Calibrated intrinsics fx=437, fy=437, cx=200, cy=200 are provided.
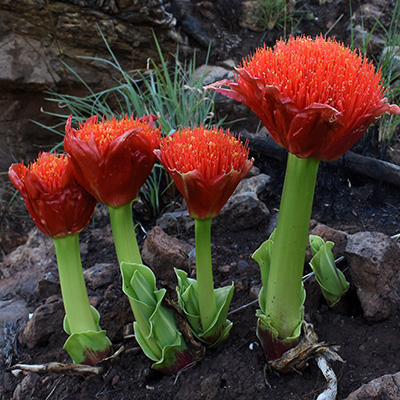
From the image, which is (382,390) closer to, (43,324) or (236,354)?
(236,354)

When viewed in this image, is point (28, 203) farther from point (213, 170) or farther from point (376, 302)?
point (376, 302)

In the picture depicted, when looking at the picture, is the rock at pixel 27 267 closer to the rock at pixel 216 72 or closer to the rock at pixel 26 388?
the rock at pixel 26 388

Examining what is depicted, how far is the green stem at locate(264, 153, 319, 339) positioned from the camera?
3.79ft

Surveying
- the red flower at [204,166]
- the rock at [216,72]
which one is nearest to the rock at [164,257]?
the red flower at [204,166]

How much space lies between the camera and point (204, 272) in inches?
51.6

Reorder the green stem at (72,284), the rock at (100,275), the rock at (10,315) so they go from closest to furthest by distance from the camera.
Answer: the green stem at (72,284) → the rock at (10,315) → the rock at (100,275)

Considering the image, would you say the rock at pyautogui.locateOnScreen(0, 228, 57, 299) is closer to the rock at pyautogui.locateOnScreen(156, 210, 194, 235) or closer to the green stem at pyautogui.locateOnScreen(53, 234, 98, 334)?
the rock at pyautogui.locateOnScreen(156, 210, 194, 235)

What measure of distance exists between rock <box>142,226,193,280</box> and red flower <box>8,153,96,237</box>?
60 centimetres

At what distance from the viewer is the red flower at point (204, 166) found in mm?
1127

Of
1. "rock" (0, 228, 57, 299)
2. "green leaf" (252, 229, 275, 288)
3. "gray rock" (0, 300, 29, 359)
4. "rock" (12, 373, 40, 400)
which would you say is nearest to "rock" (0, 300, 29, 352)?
Result: "gray rock" (0, 300, 29, 359)

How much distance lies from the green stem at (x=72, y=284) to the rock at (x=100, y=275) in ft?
1.91

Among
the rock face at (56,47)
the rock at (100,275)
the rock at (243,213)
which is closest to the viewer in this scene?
the rock at (100,275)

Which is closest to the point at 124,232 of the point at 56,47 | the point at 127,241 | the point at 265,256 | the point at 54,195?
the point at 127,241

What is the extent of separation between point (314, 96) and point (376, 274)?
818 mm
